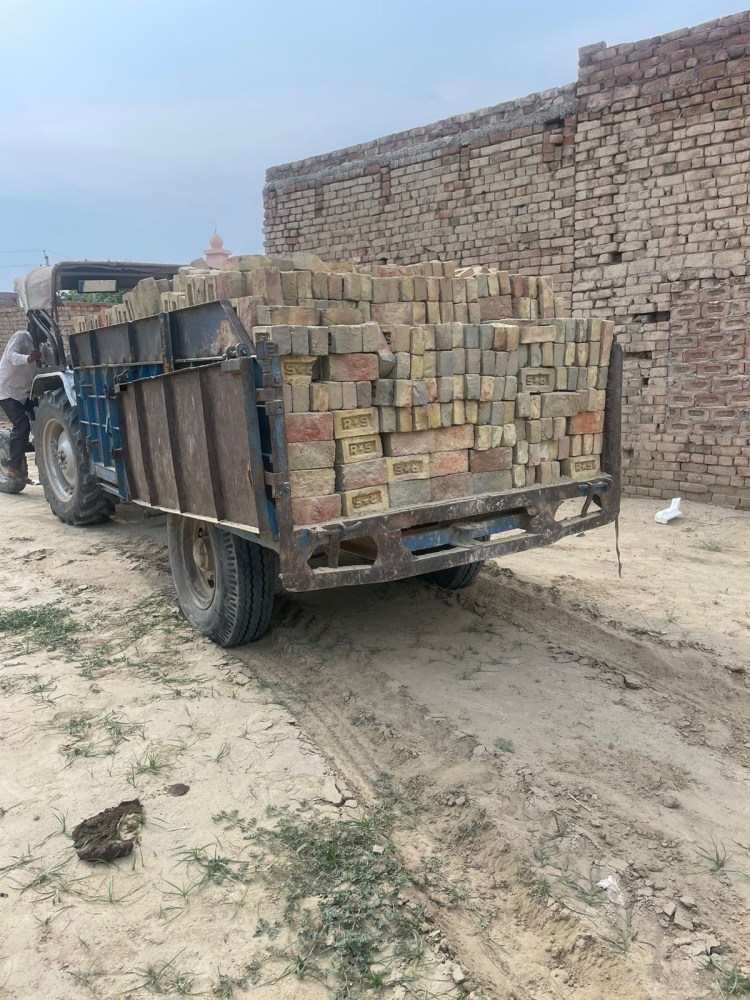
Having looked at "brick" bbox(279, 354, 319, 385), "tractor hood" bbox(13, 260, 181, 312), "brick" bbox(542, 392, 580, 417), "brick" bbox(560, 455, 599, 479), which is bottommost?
"brick" bbox(560, 455, 599, 479)

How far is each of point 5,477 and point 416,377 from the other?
7167 millimetres

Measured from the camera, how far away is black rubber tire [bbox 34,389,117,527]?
6480 mm

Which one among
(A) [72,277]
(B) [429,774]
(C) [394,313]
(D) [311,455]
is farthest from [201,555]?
(A) [72,277]

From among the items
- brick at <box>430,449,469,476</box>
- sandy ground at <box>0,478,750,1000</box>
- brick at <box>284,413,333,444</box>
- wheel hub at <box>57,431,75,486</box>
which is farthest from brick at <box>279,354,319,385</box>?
wheel hub at <box>57,431,75,486</box>

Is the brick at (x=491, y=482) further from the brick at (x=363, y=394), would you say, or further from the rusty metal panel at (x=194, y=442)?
the rusty metal panel at (x=194, y=442)

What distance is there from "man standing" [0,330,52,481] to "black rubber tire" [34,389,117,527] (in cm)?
78

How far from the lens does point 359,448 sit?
11.1ft

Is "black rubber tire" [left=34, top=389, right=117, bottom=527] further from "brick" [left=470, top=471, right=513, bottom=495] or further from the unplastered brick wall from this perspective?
the unplastered brick wall

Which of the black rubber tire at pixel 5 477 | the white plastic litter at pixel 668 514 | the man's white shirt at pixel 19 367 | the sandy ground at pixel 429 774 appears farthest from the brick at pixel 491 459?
the black rubber tire at pixel 5 477

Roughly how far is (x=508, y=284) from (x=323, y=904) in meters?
3.26

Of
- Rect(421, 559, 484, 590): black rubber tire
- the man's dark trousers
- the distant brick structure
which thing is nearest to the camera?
Rect(421, 559, 484, 590): black rubber tire

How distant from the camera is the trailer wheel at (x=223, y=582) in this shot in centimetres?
392

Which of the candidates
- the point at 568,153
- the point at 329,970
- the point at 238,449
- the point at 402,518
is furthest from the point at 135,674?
the point at 568,153

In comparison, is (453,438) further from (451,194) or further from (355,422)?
(451,194)
